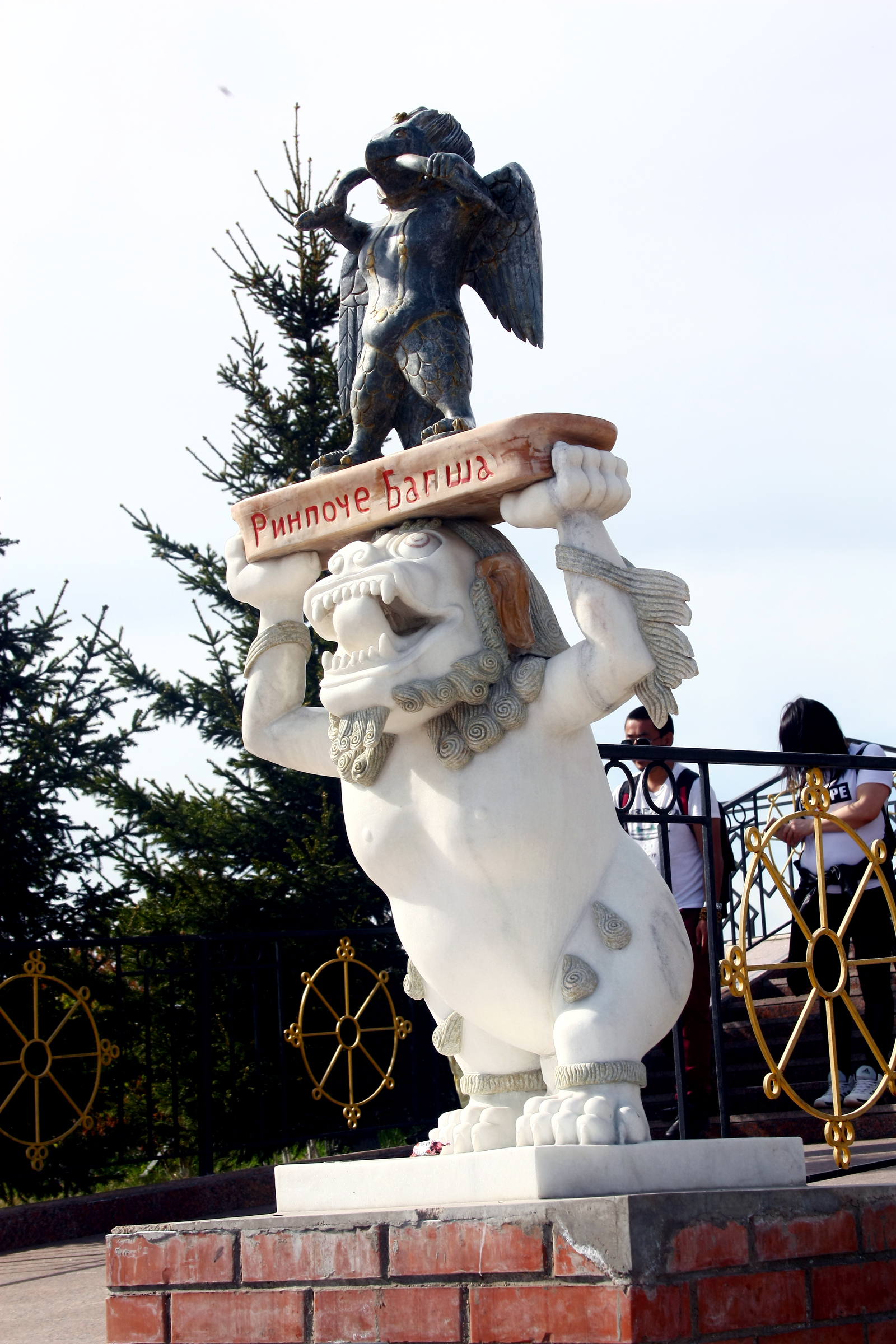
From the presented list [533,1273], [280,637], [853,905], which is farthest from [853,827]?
[533,1273]

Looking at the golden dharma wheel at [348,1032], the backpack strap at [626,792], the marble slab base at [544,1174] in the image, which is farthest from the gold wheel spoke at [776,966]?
the golden dharma wheel at [348,1032]

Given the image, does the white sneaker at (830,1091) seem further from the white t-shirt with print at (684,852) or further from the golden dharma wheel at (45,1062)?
the golden dharma wheel at (45,1062)

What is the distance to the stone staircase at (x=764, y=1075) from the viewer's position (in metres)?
5.37

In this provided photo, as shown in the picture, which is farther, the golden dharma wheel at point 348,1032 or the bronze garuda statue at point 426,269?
the golden dharma wheel at point 348,1032

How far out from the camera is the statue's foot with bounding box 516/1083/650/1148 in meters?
2.35

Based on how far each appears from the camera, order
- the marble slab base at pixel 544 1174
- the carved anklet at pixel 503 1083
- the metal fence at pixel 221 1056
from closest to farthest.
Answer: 1. the marble slab base at pixel 544 1174
2. the carved anklet at pixel 503 1083
3. the metal fence at pixel 221 1056

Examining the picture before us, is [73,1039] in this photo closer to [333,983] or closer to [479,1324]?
[333,983]

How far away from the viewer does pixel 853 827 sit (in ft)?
14.9

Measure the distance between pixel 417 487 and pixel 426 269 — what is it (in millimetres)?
521

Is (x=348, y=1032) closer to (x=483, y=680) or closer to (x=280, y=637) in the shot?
(x=280, y=637)

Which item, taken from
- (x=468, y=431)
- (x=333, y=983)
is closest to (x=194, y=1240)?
(x=468, y=431)

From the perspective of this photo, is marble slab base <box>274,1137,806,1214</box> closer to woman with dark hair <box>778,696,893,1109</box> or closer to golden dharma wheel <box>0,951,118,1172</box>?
woman with dark hair <box>778,696,893,1109</box>

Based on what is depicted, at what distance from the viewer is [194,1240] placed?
252cm

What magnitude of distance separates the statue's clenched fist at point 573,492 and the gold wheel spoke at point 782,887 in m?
1.64
